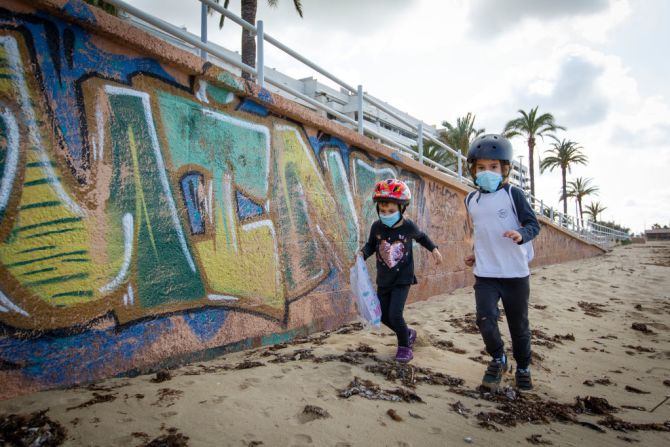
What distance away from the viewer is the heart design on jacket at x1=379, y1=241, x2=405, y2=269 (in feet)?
11.0

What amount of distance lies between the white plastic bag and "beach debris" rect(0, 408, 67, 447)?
2.13 meters

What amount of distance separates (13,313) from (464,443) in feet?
7.75

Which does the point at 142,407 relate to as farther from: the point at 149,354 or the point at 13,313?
the point at 13,313

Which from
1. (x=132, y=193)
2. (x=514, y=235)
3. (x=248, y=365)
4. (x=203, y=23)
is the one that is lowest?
(x=248, y=365)

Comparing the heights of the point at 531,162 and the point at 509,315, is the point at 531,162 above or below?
above

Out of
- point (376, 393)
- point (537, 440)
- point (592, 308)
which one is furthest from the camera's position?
point (592, 308)

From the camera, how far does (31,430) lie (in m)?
1.77

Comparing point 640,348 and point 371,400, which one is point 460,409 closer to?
point 371,400

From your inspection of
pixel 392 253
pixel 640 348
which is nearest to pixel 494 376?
pixel 392 253

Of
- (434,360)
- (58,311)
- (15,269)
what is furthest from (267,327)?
(15,269)

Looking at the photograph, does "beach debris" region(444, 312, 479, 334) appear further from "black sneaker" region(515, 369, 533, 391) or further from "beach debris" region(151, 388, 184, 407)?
"beach debris" region(151, 388, 184, 407)

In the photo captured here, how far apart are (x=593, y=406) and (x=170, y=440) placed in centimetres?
239

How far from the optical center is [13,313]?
212cm

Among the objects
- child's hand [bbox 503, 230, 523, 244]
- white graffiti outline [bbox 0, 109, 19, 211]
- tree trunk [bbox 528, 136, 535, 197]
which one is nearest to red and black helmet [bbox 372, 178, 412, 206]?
child's hand [bbox 503, 230, 523, 244]
